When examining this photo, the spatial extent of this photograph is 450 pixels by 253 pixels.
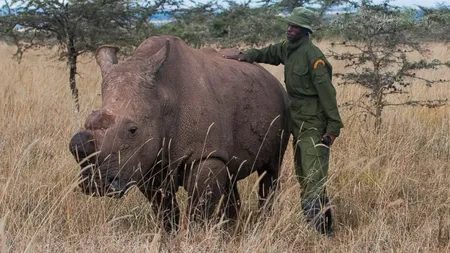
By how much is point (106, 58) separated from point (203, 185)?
3.96 ft

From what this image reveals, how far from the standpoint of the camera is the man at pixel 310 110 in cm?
515

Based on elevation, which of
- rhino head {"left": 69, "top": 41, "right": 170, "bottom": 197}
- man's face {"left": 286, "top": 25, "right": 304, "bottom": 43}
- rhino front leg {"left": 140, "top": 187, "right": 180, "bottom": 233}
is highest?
man's face {"left": 286, "top": 25, "right": 304, "bottom": 43}

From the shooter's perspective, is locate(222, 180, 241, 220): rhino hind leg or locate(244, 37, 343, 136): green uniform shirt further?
locate(222, 180, 241, 220): rhino hind leg

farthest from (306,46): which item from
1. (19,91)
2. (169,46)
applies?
(19,91)

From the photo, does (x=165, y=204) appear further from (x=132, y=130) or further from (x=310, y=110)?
(x=310, y=110)

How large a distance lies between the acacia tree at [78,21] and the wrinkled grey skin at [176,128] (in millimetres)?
4477

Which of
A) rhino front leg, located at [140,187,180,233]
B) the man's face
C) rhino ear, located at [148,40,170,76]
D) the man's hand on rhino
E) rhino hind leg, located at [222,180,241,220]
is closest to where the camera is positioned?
rhino ear, located at [148,40,170,76]

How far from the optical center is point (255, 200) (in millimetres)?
6164

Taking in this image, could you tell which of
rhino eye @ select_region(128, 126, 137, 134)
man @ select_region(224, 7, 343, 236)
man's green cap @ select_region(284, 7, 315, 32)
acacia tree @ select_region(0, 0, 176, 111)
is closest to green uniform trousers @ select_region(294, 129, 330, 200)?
man @ select_region(224, 7, 343, 236)

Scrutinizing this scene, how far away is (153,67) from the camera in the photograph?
4578 millimetres

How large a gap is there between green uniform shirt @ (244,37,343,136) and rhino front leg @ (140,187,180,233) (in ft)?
3.95

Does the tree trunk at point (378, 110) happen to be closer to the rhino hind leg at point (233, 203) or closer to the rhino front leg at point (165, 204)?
the rhino hind leg at point (233, 203)

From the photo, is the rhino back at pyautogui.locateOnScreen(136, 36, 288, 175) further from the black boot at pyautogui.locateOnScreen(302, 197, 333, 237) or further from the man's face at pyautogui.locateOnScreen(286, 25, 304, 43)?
the black boot at pyautogui.locateOnScreen(302, 197, 333, 237)

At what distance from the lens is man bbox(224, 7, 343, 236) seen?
515 centimetres
